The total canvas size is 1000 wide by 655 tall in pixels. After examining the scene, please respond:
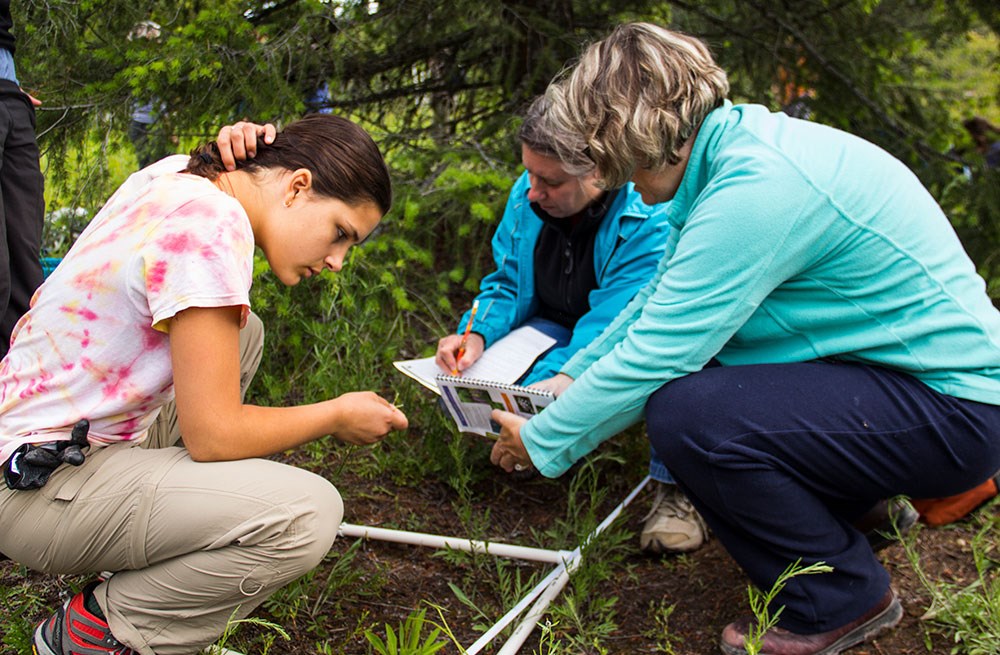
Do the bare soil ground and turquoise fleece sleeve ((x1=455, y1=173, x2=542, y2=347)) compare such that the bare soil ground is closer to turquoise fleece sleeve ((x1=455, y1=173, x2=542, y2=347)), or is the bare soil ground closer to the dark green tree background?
turquoise fleece sleeve ((x1=455, y1=173, x2=542, y2=347))

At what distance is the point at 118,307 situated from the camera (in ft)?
5.31

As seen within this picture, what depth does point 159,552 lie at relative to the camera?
5.45 ft

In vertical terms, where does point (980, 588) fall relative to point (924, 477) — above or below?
below

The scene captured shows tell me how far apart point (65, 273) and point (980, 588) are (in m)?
2.37

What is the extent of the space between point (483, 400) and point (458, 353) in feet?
1.19

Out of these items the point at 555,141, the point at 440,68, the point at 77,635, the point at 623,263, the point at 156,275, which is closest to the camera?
the point at 156,275

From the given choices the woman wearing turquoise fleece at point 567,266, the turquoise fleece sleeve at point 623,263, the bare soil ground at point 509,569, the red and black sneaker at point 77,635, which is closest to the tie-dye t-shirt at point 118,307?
the red and black sneaker at point 77,635

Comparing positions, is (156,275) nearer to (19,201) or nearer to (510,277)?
(19,201)

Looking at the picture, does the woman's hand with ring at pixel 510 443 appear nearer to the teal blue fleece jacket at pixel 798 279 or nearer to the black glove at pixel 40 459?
the teal blue fleece jacket at pixel 798 279

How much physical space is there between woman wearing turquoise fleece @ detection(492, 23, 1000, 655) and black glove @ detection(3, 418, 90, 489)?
992 mm

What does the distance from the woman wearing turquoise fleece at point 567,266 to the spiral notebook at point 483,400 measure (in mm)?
125

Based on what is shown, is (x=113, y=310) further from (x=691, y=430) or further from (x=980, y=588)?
(x=980, y=588)

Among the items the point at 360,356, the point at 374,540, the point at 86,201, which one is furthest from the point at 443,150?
the point at 374,540

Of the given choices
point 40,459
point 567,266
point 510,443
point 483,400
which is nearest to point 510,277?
point 567,266
